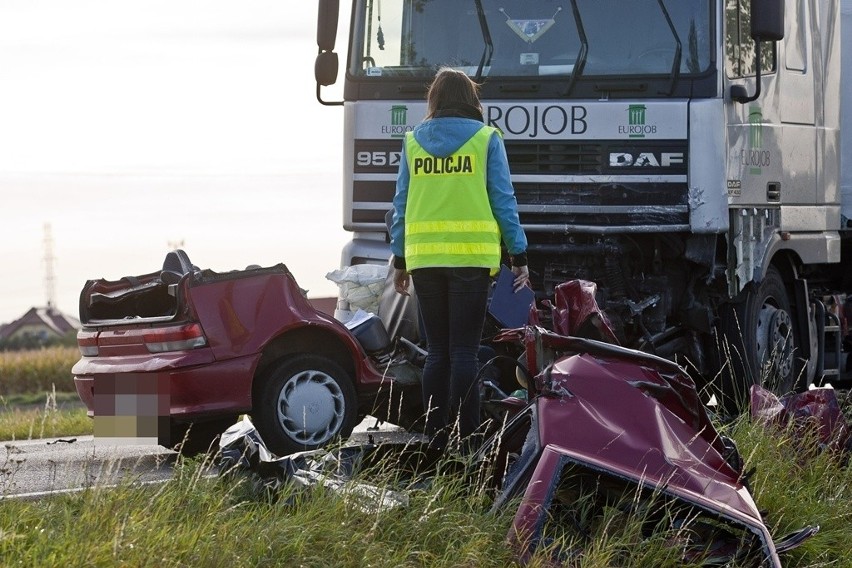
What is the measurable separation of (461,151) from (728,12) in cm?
325

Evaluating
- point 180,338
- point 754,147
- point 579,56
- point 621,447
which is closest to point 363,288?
point 180,338

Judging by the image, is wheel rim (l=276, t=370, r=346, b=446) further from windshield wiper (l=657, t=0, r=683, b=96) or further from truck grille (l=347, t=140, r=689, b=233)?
windshield wiper (l=657, t=0, r=683, b=96)

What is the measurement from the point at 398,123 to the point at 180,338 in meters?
2.93

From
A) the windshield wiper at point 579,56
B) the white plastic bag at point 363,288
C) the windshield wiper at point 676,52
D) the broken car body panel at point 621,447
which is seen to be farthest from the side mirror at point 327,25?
the broken car body panel at point 621,447

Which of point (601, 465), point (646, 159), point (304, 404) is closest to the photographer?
point (601, 465)

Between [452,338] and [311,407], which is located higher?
[452,338]

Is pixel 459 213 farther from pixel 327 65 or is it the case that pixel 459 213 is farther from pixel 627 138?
pixel 327 65

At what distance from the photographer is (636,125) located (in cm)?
970

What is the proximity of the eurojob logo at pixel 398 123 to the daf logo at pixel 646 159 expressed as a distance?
140 cm

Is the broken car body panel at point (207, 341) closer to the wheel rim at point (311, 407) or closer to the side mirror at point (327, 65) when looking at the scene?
the wheel rim at point (311, 407)

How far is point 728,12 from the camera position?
9.71 meters

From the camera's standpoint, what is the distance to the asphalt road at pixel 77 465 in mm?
5582

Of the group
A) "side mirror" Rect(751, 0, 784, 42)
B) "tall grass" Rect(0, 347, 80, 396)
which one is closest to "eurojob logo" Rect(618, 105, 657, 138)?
"side mirror" Rect(751, 0, 784, 42)

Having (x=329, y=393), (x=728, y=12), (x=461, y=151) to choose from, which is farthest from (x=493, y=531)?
(x=728, y=12)
